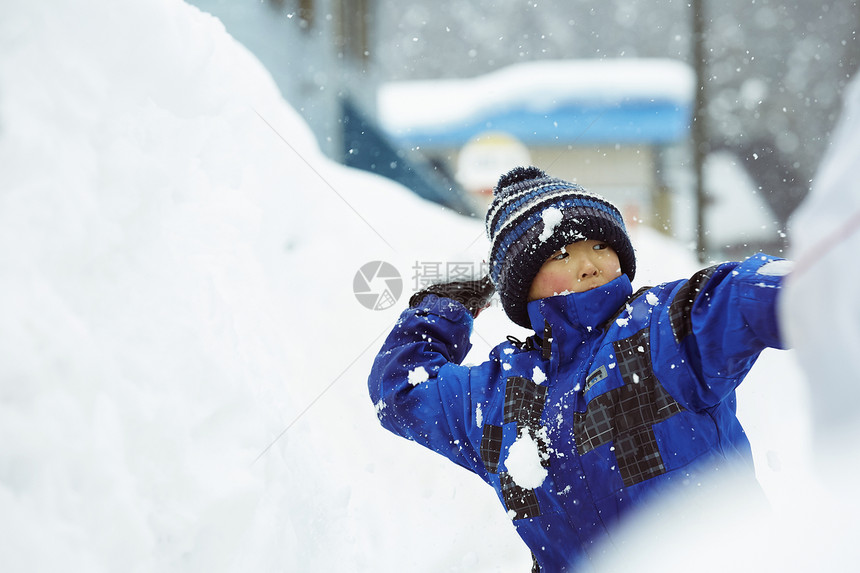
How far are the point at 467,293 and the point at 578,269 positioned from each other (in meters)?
0.36

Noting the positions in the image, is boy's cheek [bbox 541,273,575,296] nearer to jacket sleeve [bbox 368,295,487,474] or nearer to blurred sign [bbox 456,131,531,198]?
jacket sleeve [bbox 368,295,487,474]

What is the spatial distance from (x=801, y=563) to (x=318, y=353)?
1.36m

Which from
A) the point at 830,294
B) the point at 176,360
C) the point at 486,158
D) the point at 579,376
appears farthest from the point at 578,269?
the point at 486,158

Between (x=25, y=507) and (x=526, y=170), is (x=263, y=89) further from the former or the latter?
(x=25, y=507)

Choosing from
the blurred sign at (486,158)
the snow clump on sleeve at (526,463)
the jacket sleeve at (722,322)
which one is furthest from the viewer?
the blurred sign at (486,158)

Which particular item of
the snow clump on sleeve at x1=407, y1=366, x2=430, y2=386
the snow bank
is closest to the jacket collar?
the snow clump on sleeve at x1=407, y1=366, x2=430, y2=386

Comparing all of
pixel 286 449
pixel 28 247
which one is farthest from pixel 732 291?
pixel 28 247

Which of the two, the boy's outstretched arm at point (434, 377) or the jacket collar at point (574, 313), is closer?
the jacket collar at point (574, 313)

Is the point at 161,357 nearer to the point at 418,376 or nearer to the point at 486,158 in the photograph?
the point at 418,376

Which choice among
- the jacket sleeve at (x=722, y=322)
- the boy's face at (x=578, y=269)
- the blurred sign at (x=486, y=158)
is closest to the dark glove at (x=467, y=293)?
the boy's face at (x=578, y=269)

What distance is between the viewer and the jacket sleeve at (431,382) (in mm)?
1147

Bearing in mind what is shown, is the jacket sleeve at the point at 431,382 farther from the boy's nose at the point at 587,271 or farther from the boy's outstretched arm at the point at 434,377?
the boy's nose at the point at 587,271

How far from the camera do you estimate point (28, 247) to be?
0.95 metres

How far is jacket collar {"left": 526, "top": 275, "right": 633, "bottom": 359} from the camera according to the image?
1030mm
